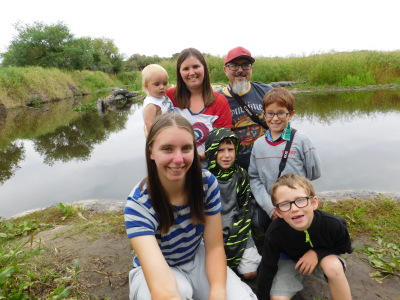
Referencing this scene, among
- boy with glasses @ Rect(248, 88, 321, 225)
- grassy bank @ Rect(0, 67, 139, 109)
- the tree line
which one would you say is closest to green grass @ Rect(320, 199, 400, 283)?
boy with glasses @ Rect(248, 88, 321, 225)

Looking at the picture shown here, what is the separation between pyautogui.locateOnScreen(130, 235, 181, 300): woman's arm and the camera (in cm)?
133

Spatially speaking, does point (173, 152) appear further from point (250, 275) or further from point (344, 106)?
point (344, 106)

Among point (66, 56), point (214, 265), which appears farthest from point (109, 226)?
point (66, 56)

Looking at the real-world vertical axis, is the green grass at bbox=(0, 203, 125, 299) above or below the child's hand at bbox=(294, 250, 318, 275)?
below

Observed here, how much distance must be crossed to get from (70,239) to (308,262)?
2.34 m

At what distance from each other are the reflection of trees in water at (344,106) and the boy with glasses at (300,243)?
6.61m

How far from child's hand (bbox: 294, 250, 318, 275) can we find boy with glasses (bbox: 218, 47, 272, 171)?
3.86 feet

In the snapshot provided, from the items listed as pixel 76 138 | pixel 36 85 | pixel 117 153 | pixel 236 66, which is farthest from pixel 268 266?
pixel 36 85

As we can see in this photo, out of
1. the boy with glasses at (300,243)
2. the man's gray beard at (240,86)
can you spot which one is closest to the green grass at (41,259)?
the boy with glasses at (300,243)

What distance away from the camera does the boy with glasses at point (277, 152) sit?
7.28 ft

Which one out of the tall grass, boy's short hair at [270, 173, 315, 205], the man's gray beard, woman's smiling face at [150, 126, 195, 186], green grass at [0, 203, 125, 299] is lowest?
green grass at [0, 203, 125, 299]

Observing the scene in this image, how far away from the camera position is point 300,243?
1.77m

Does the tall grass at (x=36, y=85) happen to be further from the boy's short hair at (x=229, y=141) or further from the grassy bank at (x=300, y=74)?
the boy's short hair at (x=229, y=141)

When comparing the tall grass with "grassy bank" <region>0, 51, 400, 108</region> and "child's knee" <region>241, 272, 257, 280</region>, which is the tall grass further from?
"child's knee" <region>241, 272, 257, 280</region>
